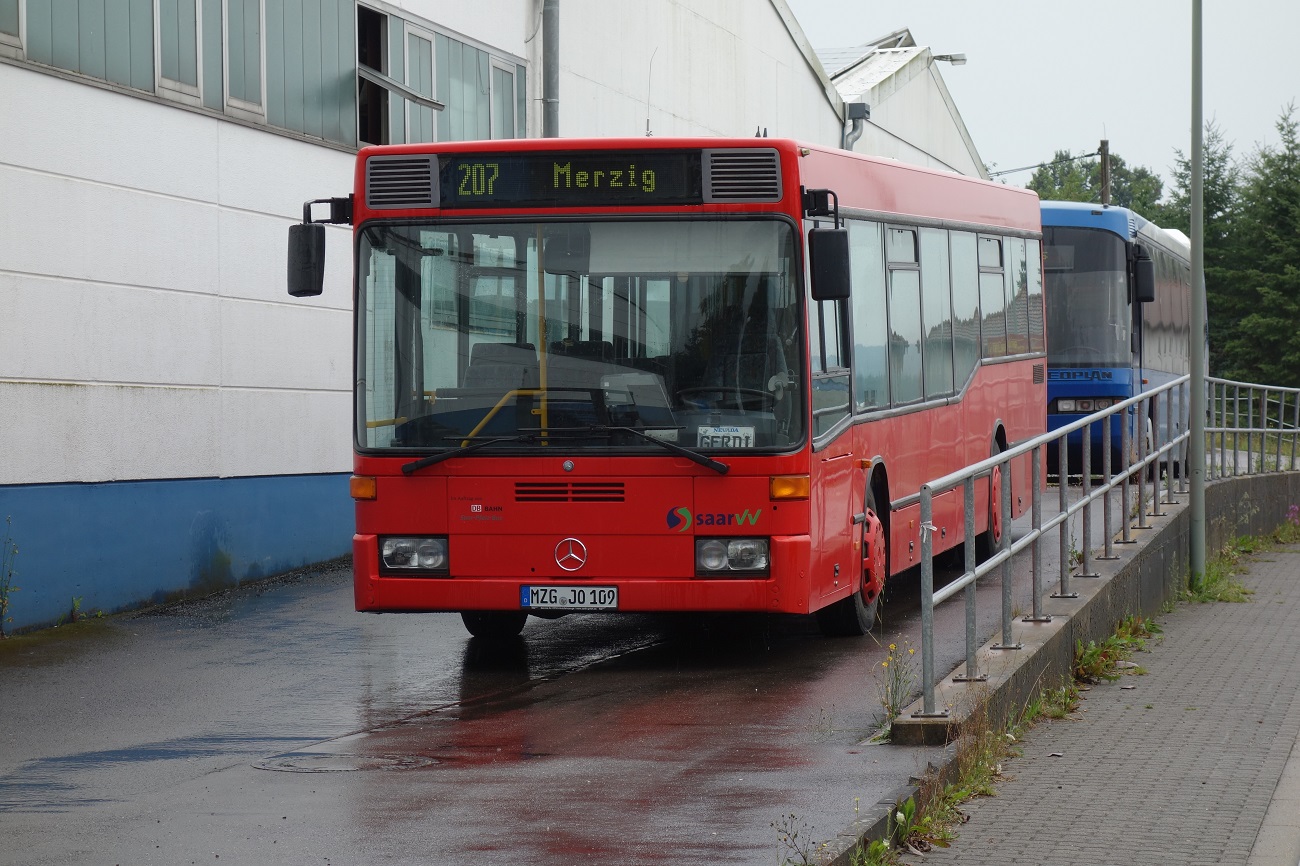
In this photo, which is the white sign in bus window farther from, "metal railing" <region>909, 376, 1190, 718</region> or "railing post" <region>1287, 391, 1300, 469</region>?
"railing post" <region>1287, 391, 1300, 469</region>

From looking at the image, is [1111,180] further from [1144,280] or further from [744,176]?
[744,176]

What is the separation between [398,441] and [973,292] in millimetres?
5857

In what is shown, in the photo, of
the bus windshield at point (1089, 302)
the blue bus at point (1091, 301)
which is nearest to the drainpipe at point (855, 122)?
the blue bus at point (1091, 301)

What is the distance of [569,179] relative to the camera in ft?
34.9

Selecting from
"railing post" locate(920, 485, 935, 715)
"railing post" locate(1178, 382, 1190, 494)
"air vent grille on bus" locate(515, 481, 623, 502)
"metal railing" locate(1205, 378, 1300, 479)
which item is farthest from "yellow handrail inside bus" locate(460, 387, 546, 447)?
"metal railing" locate(1205, 378, 1300, 479)

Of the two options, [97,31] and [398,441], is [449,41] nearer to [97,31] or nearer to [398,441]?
[97,31]

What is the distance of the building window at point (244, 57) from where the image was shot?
1608 cm

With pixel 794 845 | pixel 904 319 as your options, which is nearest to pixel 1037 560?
pixel 904 319

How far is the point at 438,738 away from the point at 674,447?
2234 millimetres

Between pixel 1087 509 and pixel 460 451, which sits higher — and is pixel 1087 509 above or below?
Result: below

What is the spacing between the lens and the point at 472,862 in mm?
6219

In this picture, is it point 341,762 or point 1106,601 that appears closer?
point 341,762

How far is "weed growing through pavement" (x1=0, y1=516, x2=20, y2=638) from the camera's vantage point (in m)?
12.9

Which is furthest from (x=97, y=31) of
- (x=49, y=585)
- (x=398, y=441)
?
(x=398, y=441)
